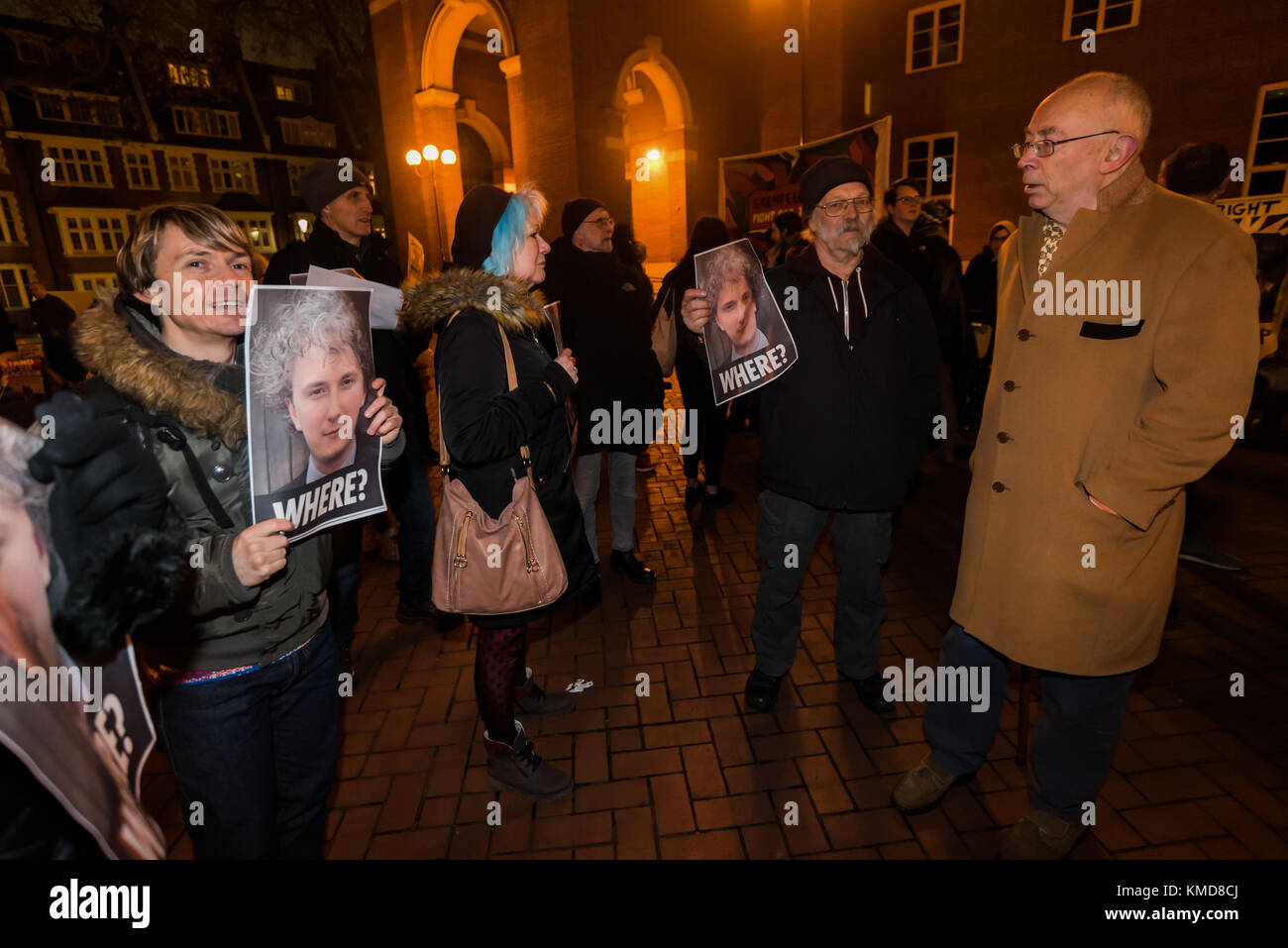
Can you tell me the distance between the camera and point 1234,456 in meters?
6.69

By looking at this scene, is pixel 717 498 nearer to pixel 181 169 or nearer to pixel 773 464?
pixel 773 464

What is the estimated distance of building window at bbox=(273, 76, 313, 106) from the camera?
23219 millimetres

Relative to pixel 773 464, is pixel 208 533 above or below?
above

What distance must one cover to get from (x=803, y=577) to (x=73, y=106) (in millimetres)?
20795

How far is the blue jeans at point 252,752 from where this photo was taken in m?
1.61

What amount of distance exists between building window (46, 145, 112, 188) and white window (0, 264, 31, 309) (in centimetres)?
257

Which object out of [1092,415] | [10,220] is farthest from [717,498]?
[10,220]

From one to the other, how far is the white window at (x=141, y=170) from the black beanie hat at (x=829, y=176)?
24.1 meters

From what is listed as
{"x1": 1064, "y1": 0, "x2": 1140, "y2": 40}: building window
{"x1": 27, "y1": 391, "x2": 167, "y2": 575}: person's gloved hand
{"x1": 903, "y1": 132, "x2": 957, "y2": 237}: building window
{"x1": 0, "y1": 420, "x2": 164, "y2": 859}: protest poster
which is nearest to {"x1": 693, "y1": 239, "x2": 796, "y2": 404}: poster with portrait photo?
{"x1": 27, "y1": 391, "x2": 167, "y2": 575}: person's gloved hand

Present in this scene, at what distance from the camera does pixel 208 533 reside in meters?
1.59

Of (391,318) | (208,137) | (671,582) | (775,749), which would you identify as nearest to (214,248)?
(391,318)

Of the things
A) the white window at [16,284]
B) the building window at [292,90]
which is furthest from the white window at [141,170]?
the building window at [292,90]

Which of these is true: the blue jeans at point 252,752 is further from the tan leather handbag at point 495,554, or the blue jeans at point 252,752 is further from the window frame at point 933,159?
the window frame at point 933,159
